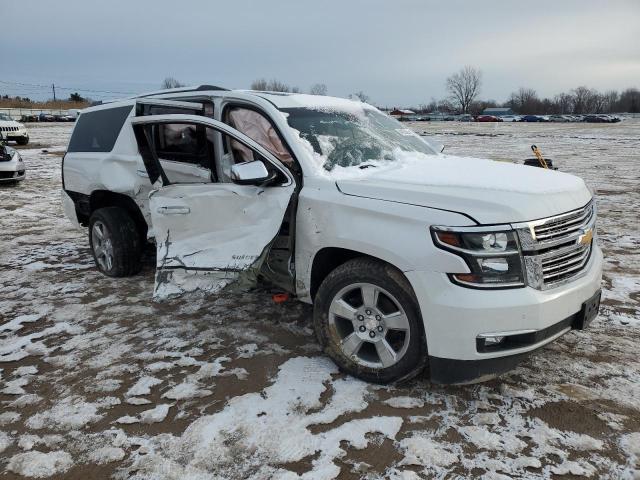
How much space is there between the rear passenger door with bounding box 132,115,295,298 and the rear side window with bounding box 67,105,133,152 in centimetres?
134

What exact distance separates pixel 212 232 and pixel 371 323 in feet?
4.83

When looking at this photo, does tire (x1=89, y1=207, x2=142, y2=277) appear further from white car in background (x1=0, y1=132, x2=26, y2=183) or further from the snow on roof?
white car in background (x1=0, y1=132, x2=26, y2=183)

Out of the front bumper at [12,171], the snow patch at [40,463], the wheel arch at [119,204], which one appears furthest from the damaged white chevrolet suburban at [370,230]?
the front bumper at [12,171]

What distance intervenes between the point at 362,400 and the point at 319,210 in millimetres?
1274

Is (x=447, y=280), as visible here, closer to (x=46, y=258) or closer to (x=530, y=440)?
(x=530, y=440)

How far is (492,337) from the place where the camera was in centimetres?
284

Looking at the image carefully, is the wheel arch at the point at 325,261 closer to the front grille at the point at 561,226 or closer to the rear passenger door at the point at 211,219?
the rear passenger door at the point at 211,219

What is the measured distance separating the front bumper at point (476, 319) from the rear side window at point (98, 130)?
3932 millimetres

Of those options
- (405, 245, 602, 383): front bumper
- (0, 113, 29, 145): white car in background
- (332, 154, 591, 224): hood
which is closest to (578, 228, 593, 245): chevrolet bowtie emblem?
(332, 154, 591, 224): hood

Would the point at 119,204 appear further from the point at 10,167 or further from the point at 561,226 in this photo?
the point at 10,167

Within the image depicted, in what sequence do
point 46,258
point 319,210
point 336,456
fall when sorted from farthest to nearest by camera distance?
point 46,258 → point 319,210 → point 336,456

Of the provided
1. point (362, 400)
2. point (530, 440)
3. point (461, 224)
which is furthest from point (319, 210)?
point (530, 440)

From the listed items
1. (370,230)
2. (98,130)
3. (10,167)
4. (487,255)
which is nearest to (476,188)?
(487,255)

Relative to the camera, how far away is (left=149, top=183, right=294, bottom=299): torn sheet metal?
3.67 m
